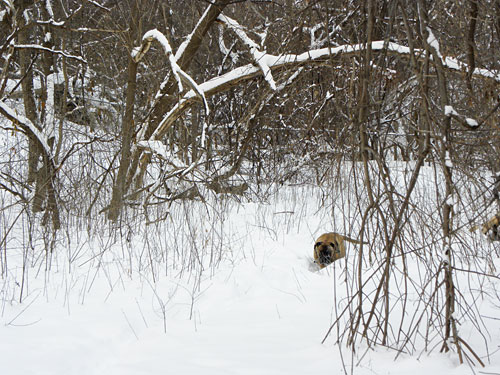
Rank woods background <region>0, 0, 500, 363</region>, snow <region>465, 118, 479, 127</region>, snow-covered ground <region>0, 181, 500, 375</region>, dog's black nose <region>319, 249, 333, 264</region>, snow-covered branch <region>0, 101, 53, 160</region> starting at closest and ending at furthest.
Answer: snow <region>465, 118, 479, 127</region>, woods background <region>0, 0, 500, 363</region>, snow-covered ground <region>0, 181, 500, 375</region>, dog's black nose <region>319, 249, 333, 264</region>, snow-covered branch <region>0, 101, 53, 160</region>

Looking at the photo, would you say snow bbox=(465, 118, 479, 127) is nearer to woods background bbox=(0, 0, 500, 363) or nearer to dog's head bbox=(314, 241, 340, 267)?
woods background bbox=(0, 0, 500, 363)

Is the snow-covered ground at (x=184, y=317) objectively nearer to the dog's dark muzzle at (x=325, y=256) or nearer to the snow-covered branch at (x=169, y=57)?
the dog's dark muzzle at (x=325, y=256)

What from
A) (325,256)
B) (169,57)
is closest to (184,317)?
(325,256)

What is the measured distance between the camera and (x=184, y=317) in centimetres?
276

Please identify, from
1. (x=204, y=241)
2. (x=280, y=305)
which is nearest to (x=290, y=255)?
(x=204, y=241)

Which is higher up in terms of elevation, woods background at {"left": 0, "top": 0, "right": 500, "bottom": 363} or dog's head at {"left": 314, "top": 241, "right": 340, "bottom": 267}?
woods background at {"left": 0, "top": 0, "right": 500, "bottom": 363}

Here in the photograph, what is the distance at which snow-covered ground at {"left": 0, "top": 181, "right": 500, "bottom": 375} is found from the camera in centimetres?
205

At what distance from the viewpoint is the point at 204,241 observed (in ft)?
14.3

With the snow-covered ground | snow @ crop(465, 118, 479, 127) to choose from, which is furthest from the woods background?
the snow-covered ground

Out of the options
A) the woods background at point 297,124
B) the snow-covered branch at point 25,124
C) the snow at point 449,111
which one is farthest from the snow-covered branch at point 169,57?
the snow at point 449,111

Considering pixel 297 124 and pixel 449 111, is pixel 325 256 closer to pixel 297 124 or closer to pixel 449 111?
pixel 449 111

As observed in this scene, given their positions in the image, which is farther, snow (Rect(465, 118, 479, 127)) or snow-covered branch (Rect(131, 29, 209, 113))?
snow-covered branch (Rect(131, 29, 209, 113))

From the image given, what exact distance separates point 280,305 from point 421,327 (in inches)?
35.7

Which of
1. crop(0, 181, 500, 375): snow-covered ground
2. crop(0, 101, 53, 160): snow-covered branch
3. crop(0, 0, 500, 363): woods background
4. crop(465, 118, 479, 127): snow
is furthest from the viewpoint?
crop(0, 101, 53, 160): snow-covered branch
